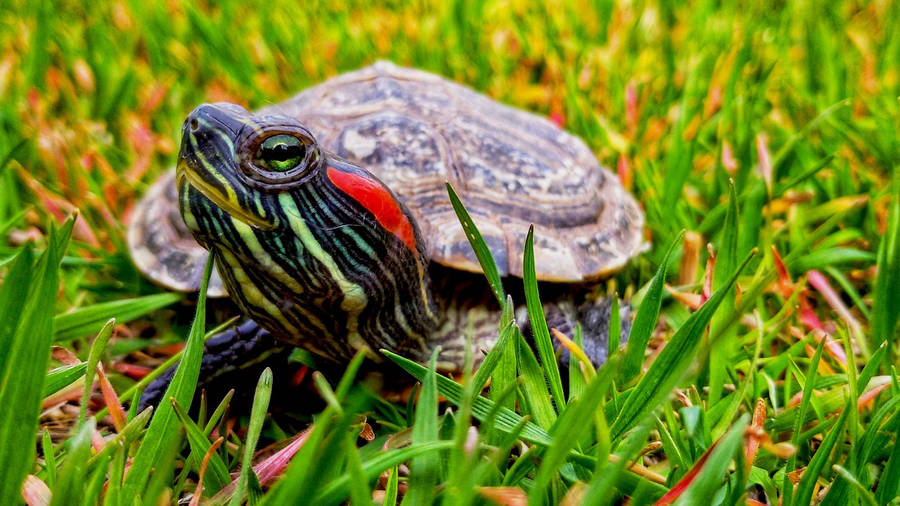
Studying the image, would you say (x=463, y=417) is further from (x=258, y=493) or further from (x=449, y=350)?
(x=449, y=350)

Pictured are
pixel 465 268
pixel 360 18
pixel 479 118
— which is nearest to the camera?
pixel 465 268

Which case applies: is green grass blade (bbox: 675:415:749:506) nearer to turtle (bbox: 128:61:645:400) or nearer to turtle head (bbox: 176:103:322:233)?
turtle (bbox: 128:61:645:400)

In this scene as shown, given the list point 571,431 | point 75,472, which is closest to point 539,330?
point 571,431

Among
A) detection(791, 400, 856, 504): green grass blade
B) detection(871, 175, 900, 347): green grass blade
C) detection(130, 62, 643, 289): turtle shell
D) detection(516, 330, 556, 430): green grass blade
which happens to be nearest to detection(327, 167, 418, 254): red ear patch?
detection(130, 62, 643, 289): turtle shell

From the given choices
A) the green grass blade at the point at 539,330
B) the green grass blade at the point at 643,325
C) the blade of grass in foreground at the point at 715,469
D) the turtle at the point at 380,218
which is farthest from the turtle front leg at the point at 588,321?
the blade of grass in foreground at the point at 715,469

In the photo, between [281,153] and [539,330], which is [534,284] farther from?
[281,153]

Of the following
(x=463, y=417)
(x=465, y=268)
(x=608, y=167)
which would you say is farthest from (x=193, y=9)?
(x=463, y=417)

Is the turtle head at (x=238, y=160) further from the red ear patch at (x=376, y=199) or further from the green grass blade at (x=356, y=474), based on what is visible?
the green grass blade at (x=356, y=474)
